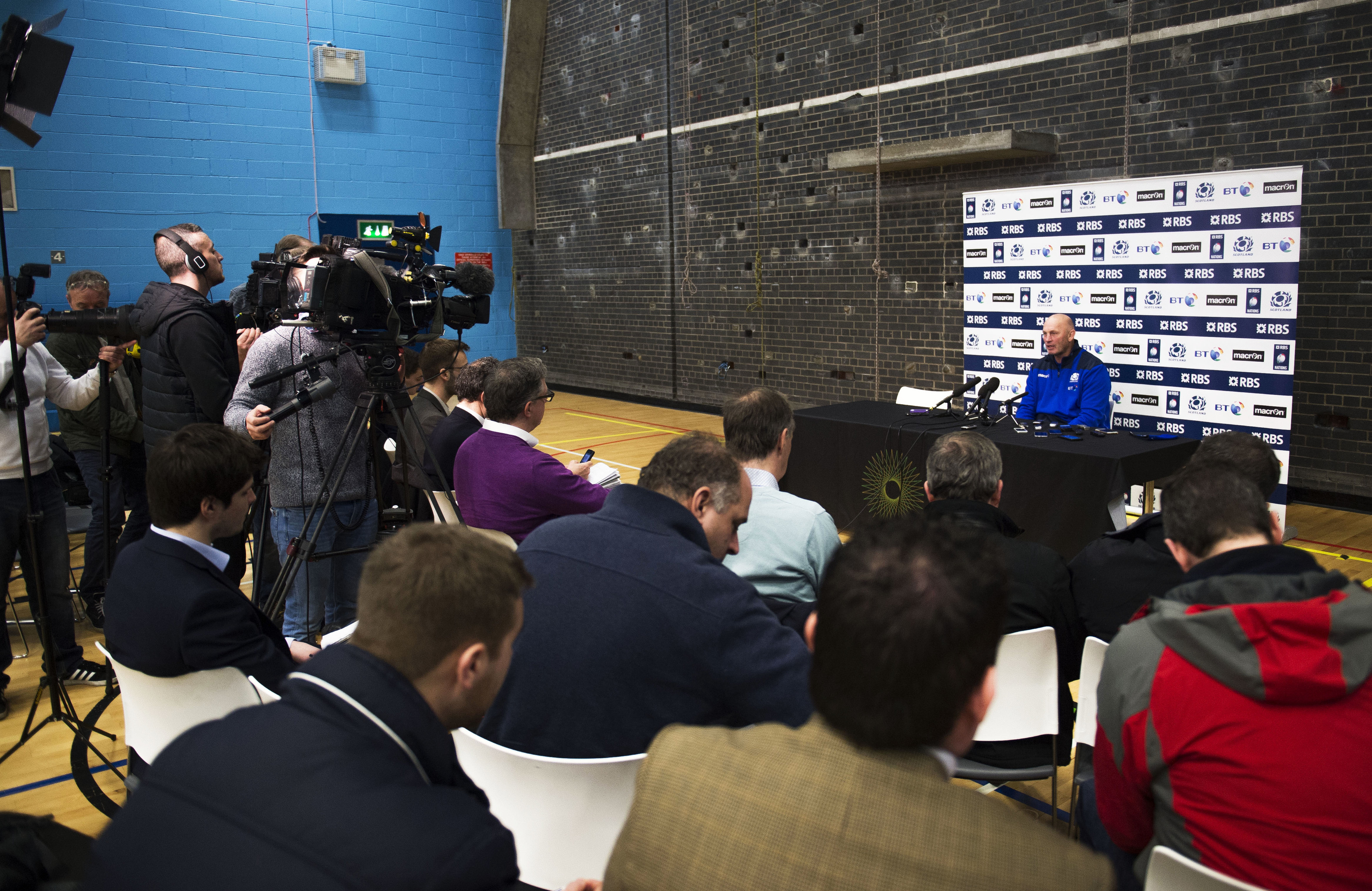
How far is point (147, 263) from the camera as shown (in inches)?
363

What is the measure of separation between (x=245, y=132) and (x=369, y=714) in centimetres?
1051

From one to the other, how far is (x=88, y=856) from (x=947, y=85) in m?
7.46

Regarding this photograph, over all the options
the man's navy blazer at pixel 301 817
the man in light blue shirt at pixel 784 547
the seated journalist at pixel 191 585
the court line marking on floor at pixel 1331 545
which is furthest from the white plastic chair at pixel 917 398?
the man's navy blazer at pixel 301 817

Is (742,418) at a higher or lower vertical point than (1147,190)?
lower

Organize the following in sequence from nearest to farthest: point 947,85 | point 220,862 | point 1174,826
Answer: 1. point 220,862
2. point 1174,826
3. point 947,85

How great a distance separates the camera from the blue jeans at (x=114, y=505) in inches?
157

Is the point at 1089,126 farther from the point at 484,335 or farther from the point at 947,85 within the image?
the point at 484,335

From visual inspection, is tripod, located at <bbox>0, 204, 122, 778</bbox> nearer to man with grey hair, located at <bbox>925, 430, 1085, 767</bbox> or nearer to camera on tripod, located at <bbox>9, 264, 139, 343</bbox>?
camera on tripod, located at <bbox>9, 264, 139, 343</bbox>

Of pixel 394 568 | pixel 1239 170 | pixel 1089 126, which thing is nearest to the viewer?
pixel 394 568

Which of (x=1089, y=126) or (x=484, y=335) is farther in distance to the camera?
(x=484, y=335)

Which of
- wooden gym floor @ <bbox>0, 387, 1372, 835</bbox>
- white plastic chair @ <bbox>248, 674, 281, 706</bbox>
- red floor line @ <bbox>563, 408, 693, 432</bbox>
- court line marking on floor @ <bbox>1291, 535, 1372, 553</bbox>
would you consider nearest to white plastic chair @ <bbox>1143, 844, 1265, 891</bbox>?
wooden gym floor @ <bbox>0, 387, 1372, 835</bbox>

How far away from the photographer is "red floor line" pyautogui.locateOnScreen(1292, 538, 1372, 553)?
185 inches

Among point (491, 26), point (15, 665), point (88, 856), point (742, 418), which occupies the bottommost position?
point (15, 665)

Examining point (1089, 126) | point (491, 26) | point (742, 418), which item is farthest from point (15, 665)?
point (491, 26)
